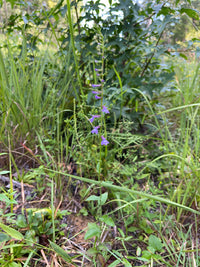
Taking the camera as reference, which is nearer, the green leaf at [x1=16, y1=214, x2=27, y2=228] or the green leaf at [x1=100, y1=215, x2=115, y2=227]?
the green leaf at [x1=100, y1=215, x2=115, y2=227]

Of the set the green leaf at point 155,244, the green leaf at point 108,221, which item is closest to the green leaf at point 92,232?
the green leaf at point 108,221

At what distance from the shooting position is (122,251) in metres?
0.93

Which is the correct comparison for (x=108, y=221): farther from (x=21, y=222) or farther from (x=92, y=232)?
(x=21, y=222)

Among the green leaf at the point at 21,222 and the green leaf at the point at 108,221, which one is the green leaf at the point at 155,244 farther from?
the green leaf at the point at 21,222

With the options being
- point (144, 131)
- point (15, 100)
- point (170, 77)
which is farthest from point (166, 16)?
point (15, 100)

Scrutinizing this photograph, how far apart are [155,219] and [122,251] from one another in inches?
11.0

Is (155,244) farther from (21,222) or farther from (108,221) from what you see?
(21,222)

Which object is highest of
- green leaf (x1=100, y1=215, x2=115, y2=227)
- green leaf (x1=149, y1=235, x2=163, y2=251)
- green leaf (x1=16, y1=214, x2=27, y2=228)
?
green leaf (x1=100, y1=215, x2=115, y2=227)

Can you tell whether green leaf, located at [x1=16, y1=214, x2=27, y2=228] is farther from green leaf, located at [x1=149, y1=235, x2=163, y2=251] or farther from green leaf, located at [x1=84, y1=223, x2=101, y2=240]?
green leaf, located at [x1=149, y1=235, x2=163, y2=251]

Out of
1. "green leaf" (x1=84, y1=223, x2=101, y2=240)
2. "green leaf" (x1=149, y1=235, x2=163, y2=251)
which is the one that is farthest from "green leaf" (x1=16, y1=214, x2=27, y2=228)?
"green leaf" (x1=149, y1=235, x2=163, y2=251)

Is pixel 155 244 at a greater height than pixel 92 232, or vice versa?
pixel 92 232

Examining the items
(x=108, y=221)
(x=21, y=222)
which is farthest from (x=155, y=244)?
(x=21, y=222)

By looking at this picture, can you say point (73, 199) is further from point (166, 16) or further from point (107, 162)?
point (166, 16)

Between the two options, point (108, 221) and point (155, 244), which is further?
point (155, 244)
